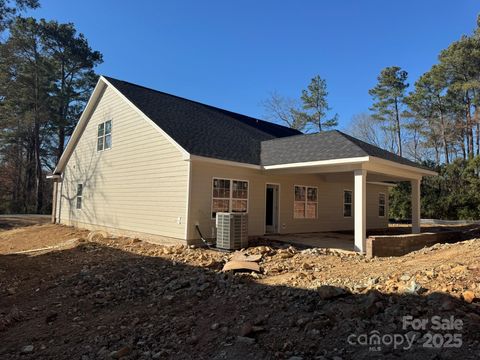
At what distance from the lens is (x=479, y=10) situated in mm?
28141

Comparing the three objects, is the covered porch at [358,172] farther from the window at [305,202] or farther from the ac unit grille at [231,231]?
the ac unit grille at [231,231]

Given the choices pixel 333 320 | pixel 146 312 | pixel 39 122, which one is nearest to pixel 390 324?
pixel 333 320

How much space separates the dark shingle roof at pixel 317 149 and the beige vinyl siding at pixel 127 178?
3.39 meters

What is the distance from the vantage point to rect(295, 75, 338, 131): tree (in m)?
36.8

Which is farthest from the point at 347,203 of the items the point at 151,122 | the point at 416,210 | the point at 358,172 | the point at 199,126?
the point at 151,122

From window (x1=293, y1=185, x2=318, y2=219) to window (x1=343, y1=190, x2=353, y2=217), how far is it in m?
2.22

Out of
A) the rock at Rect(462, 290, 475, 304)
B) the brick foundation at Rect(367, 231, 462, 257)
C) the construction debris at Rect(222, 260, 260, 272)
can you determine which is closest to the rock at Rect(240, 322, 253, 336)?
the rock at Rect(462, 290, 475, 304)

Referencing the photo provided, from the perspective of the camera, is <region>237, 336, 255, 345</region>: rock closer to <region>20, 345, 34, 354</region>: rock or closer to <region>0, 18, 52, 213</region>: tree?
<region>20, 345, 34, 354</region>: rock

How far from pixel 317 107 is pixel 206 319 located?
114ft

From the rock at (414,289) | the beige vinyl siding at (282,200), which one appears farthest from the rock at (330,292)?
the beige vinyl siding at (282,200)

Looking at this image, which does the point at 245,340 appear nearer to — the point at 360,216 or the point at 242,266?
the point at 242,266

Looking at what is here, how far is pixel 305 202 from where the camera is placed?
1452cm

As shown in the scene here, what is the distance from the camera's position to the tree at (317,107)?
121 ft

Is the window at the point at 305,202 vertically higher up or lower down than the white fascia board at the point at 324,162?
lower down
